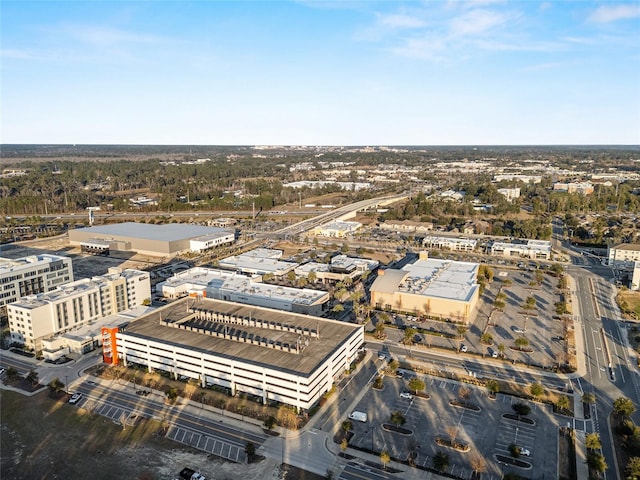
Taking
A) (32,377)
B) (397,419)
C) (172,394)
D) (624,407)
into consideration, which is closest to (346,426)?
(397,419)

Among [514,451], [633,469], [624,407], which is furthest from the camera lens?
[624,407]

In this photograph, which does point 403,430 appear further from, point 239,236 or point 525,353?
point 239,236

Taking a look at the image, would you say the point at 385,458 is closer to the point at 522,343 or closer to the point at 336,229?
the point at 522,343

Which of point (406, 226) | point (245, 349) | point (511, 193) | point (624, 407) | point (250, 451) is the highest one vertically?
point (511, 193)

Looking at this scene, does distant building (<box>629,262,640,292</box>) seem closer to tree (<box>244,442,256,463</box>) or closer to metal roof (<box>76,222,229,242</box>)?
tree (<box>244,442,256,463</box>)

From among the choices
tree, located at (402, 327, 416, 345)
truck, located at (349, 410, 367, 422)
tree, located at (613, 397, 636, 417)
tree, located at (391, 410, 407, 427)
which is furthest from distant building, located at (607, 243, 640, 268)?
truck, located at (349, 410, 367, 422)

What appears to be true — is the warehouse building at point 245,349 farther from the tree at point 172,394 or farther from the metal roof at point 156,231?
the metal roof at point 156,231

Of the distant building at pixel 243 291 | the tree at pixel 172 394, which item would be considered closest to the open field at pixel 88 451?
the tree at pixel 172 394
